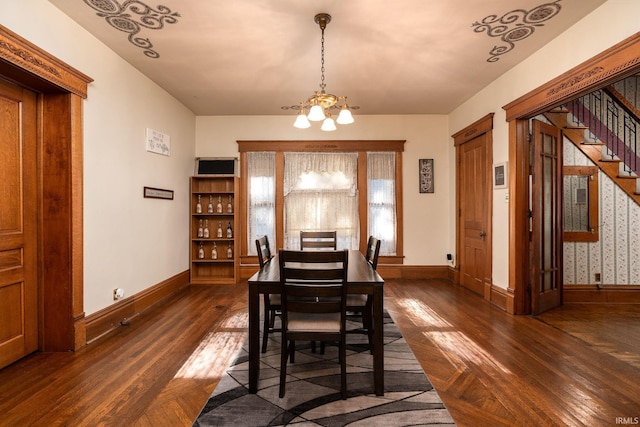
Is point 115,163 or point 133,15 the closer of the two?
point 133,15

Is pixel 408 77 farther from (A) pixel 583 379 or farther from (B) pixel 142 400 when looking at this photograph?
(B) pixel 142 400

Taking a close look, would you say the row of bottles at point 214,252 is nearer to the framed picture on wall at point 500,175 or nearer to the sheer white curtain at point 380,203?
the sheer white curtain at point 380,203

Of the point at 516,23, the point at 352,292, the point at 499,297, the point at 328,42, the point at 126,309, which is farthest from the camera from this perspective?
the point at 499,297

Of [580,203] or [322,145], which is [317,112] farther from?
[580,203]

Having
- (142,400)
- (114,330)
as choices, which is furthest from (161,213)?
(142,400)

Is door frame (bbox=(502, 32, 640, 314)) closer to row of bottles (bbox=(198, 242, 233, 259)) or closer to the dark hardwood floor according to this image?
the dark hardwood floor

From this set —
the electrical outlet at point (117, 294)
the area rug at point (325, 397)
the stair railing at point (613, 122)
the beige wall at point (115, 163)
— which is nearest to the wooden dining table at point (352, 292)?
the area rug at point (325, 397)

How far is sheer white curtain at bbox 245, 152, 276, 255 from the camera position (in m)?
6.30

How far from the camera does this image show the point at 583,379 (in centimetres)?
255

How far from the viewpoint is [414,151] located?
635 centimetres

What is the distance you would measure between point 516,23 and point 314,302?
3.12 metres

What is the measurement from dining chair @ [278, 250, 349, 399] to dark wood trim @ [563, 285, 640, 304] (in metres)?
3.96

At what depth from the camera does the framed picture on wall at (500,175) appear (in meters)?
4.38

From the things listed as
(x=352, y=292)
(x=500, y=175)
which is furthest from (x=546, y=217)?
(x=352, y=292)
